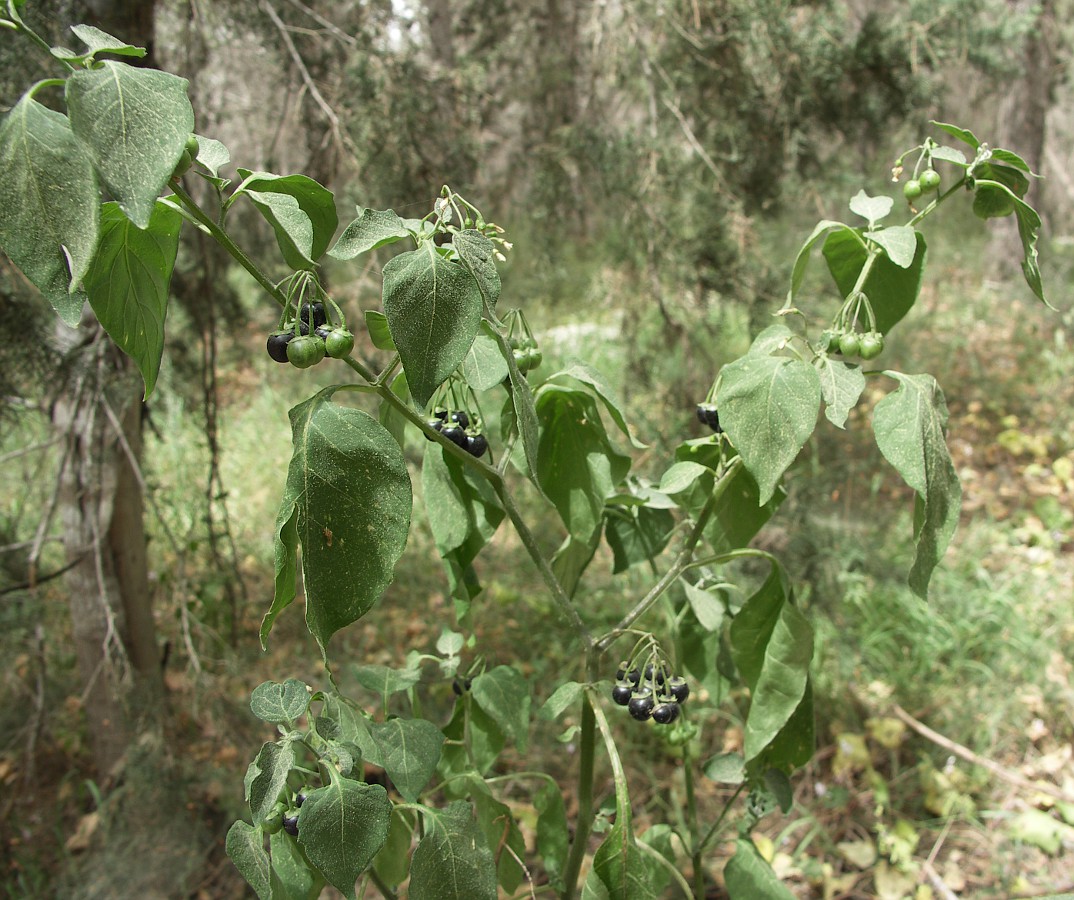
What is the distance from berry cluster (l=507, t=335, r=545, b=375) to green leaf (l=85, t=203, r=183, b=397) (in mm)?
329

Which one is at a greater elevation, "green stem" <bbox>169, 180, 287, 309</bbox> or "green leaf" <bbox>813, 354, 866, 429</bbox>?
"green stem" <bbox>169, 180, 287, 309</bbox>

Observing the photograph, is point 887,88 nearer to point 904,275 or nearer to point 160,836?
point 904,275

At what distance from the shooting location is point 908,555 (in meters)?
3.31

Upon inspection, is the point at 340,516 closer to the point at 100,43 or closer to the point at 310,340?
the point at 310,340

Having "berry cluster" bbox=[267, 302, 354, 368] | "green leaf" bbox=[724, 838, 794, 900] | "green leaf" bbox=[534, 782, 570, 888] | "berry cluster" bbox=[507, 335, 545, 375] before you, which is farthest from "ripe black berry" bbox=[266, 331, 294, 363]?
"green leaf" bbox=[724, 838, 794, 900]

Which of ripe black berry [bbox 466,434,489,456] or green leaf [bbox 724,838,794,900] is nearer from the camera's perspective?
ripe black berry [bbox 466,434,489,456]

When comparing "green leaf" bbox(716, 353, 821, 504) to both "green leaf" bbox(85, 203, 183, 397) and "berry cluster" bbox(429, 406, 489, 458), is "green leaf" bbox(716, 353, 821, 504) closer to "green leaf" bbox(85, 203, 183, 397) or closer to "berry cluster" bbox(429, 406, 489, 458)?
"berry cluster" bbox(429, 406, 489, 458)

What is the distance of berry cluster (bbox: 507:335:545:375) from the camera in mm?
851

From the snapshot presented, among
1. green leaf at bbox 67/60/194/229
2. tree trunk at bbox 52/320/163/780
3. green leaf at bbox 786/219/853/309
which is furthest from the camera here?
tree trunk at bbox 52/320/163/780

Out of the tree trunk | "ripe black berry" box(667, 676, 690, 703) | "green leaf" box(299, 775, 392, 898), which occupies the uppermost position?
"green leaf" box(299, 775, 392, 898)

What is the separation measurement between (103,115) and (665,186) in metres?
2.44

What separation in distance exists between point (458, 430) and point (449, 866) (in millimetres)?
419

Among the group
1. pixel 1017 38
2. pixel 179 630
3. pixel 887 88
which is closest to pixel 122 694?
pixel 179 630

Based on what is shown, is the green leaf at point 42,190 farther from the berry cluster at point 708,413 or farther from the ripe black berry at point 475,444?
the berry cluster at point 708,413
